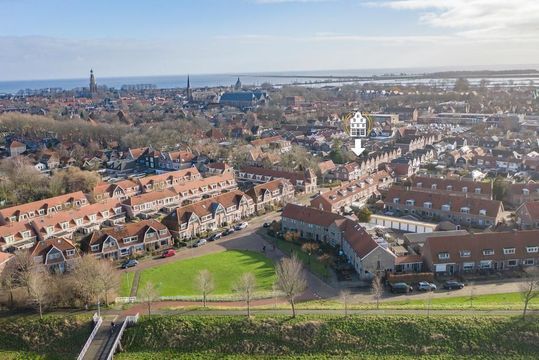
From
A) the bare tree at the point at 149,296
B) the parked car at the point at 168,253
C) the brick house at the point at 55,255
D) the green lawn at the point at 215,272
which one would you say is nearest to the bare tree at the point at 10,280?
the brick house at the point at 55,255

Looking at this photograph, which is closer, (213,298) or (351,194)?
(213,298)

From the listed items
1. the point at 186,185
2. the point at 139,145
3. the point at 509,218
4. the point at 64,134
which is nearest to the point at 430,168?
the point at 509,218

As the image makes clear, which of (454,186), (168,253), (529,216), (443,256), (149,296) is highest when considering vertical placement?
(454,186)

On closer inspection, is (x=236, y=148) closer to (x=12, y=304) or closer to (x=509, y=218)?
(x=509, y=218)

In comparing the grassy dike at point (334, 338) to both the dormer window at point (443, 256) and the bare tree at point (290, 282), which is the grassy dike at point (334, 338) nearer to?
the bare tree at point (290, 282)

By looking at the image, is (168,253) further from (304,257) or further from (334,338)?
(334,338)

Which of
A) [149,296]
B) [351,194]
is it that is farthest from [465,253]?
[149,296]

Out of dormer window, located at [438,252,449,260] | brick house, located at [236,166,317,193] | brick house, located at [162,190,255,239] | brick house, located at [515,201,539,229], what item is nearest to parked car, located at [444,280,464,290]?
dormer window, located at [438,252,449,260]
